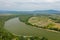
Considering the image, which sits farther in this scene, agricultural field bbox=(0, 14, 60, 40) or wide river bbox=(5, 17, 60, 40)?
wide river bbox=(5, 17, 60, 40)

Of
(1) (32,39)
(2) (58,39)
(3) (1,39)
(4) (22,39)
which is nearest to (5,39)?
(3) (1,39)

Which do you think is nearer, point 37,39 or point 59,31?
point 37,39

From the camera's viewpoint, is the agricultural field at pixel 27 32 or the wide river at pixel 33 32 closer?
the agricultural field at pixel 27 32

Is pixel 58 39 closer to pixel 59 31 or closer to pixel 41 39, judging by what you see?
pixel 41 39

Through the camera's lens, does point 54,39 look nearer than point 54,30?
Result: Yes

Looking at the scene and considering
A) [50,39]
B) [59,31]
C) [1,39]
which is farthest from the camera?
[59,31]

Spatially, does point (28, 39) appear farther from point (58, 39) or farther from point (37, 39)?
point (58, 39)

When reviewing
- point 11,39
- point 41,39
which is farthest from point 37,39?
point 11,39

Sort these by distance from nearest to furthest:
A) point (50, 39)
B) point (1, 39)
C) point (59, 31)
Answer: point (1, 39) < point (50, 39) < point (59, 31)
